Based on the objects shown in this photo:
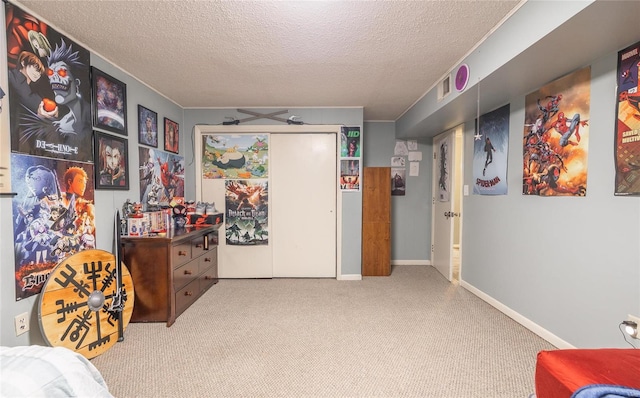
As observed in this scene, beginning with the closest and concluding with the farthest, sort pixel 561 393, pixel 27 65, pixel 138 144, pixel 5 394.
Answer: pixel 5 394, pixel 561 393, pixel 27 65, pixel 138 144

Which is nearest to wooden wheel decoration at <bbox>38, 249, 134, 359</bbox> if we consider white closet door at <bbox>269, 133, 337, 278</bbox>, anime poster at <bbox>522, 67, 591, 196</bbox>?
white closet door at <bbox>269, 133, 337, 278</bbox>

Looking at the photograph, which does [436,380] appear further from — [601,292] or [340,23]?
[340,23]

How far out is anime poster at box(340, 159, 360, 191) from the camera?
3.74 m

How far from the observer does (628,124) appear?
1.61 metres

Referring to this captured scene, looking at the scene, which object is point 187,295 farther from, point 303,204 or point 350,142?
point 350,142

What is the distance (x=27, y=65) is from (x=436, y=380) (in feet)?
10.5

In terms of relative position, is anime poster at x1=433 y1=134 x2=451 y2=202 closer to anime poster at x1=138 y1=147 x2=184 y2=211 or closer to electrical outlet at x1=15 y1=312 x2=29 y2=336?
anime poster at x1=138 y1=147 x2=184 y2=211

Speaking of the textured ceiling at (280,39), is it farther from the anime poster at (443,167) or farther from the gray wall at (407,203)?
the gray wall at (407,203)

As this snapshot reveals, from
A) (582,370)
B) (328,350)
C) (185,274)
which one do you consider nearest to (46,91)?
(185,274)

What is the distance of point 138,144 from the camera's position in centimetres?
275

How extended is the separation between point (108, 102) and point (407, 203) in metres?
3.99

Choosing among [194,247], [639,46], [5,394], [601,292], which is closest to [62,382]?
[5,394]

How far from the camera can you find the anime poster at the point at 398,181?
450 cm

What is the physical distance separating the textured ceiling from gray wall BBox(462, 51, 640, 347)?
38.1 inches
